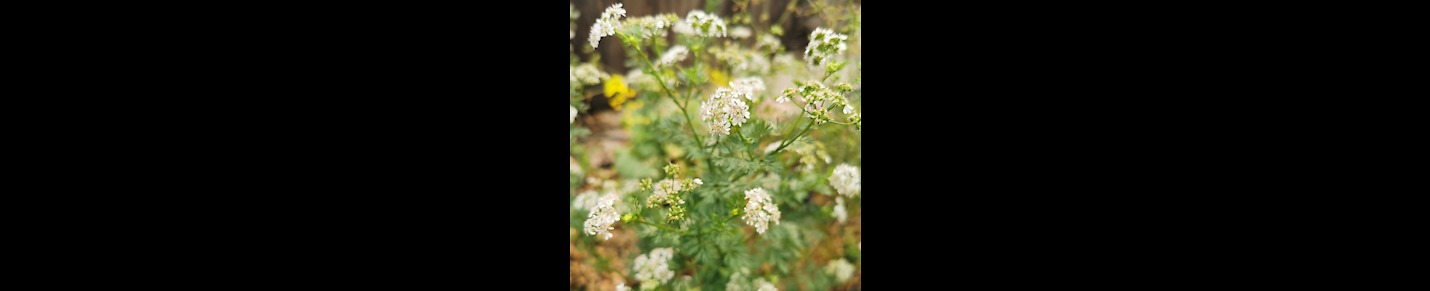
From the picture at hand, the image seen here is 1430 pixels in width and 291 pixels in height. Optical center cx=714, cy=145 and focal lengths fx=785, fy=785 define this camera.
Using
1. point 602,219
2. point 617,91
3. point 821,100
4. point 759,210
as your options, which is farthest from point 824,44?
point 617,91

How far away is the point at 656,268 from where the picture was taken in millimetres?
1107

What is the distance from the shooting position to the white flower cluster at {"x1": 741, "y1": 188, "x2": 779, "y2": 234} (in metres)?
0.97

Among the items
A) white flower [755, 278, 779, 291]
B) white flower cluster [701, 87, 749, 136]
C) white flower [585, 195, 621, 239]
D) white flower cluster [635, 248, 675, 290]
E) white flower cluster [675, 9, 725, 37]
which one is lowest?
white flower [755, 278, 779, 291]

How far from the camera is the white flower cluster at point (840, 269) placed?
1099 mm

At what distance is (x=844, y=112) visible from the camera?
0.91m

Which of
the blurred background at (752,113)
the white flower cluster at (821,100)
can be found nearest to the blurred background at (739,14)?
the blurred background at (752,113)

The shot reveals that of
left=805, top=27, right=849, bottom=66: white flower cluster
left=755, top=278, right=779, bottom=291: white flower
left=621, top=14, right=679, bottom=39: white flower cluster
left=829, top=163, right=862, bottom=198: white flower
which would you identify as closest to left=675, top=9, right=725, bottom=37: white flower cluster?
left=621, top=14, right=679, bottom=39: white flower cluster

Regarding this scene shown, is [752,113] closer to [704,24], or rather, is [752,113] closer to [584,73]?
[704,24]

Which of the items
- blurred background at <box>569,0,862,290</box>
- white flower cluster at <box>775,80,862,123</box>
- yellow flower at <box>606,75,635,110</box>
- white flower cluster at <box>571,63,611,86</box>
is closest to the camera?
white flower cluster at <box>775,80,862,123</box>

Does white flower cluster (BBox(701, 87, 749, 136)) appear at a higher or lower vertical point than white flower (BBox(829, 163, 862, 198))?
higher

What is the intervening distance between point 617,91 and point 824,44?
1.58ft

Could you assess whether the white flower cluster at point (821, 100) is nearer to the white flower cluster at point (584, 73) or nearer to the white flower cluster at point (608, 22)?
the white flower cluster at point (608, 22)

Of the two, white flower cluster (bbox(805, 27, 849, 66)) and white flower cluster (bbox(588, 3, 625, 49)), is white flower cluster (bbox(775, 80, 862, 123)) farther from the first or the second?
white flower cluster (bbox(588, 3, 625, 49))

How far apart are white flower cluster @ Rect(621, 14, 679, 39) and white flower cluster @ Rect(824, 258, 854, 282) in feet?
1.36
